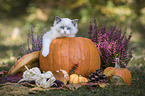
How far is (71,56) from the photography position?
2.90m

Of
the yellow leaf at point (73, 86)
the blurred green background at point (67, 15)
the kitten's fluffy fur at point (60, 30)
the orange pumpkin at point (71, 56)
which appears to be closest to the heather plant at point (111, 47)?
the orange pumpkin at point (71, 56)

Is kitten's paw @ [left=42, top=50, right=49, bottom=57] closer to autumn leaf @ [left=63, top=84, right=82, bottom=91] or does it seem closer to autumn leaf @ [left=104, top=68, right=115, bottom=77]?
autumn leaf @ [left=63, top=84, right=82, bottom=91]

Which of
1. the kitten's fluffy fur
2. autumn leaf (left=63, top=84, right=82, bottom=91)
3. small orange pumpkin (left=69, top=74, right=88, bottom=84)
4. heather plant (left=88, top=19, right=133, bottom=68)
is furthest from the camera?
heather plant (left=88, top=19, right=133, bottom=68)

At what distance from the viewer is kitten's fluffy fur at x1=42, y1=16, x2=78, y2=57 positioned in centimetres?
289

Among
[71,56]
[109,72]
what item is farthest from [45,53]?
[109,72]

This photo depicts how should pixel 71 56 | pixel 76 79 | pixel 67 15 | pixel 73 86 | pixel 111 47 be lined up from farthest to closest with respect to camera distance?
pixel 67 15 → pixel 111 47 → pixel 71 56 → pixel 76 79 → pixel 73 86

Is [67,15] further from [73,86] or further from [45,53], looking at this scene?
[73,86]

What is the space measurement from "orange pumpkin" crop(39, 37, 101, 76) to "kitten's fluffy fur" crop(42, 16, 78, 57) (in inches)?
2.8

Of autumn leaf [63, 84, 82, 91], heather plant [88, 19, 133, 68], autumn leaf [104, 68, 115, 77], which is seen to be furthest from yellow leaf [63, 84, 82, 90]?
→ heather plant [88, 19, 133, 68]

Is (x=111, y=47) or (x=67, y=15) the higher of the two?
(x=67, y=15)

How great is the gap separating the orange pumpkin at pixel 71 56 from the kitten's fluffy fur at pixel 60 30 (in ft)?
0.23

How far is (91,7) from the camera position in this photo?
32.3 feet

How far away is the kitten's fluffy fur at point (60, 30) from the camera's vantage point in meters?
2.89

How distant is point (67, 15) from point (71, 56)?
290 inches
